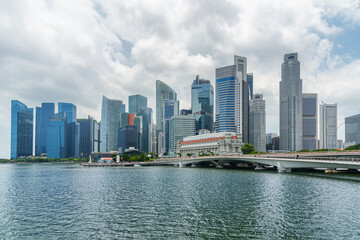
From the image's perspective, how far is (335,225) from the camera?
31906mm

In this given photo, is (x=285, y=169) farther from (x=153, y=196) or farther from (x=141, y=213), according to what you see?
(x=141, y=213)

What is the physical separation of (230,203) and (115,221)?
1976 cm

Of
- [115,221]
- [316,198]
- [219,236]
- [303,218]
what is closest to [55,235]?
[115,221]

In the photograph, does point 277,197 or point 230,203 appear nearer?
point 230,203

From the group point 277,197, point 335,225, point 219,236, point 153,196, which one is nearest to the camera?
point 219,236

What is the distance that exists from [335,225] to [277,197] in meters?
17.6

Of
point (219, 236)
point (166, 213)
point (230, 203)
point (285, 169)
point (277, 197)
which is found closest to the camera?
point (219, 236)

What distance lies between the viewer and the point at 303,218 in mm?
35094

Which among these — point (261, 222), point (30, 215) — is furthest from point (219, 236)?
point (30, 215)

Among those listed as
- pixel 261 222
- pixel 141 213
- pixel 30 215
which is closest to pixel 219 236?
pixel 261 222

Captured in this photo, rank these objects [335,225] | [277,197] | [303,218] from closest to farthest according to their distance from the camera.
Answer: [335,225], [303,218], [277,197]

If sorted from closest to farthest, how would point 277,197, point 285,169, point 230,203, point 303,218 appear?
point 303,218 < point 230,203 < point 277,197 < point 285,169

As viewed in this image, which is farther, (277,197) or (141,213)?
(277,197)

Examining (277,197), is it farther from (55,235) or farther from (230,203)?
(55,235)
